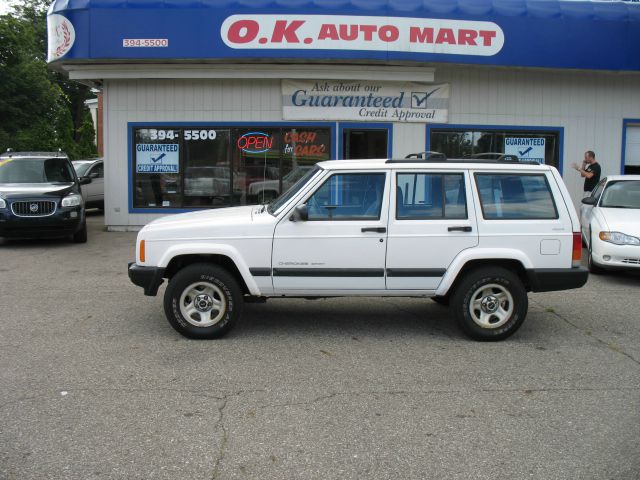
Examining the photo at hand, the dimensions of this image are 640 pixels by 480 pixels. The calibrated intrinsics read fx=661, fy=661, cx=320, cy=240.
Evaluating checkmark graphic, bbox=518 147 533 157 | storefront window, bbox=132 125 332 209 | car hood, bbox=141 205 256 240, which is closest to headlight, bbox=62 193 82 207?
storefront window, bbox=132 125 332 209

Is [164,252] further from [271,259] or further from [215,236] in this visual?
[271,259]

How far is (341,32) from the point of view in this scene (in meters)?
13.3

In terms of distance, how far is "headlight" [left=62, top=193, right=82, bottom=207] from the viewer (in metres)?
12.7

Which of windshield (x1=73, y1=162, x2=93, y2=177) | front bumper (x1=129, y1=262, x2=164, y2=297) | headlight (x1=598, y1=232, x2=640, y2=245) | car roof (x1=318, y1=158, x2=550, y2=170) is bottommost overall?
front bumper (x1=129, y1=262, x2=164, y2=297)

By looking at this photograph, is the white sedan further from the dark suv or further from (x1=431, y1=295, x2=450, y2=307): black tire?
the dark suv

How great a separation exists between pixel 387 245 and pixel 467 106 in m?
9.33

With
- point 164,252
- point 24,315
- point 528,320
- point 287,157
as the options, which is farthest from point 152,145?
point 528,320

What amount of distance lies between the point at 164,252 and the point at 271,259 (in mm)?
1039

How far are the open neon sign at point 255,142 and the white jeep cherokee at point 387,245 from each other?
8.23m

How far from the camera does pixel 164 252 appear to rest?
641 cm

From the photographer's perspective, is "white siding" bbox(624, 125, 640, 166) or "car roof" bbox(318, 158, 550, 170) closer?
"car roof" bbox(318, 158, 550, 170)

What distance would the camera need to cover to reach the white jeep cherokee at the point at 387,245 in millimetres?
6402

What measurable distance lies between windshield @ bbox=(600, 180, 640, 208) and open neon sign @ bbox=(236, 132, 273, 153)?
7.03m

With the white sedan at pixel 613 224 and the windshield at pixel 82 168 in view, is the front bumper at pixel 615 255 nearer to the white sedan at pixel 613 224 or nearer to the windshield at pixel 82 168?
the white sedan at pixel 613 224
